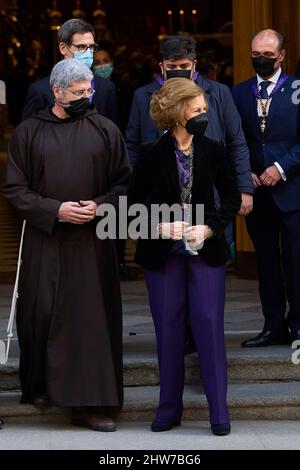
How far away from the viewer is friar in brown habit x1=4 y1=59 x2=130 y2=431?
708 cm

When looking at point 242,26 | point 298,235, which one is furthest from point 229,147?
point 242,26

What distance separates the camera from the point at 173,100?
22.4ft

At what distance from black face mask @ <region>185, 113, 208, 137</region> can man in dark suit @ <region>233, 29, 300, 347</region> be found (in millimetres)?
1052

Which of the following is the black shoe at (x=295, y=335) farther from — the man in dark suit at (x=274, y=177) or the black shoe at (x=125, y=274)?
the black shoe at (x=125, y=274)

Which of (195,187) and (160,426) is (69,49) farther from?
(160,426)

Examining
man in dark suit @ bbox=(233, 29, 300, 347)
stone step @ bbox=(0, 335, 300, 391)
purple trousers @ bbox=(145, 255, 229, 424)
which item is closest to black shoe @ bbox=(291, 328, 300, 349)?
man in dark suit @ bbox=(233, 29, 300, 347)

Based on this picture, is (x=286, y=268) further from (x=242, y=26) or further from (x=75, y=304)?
(x=242, y=26)

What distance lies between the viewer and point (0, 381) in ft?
25.0

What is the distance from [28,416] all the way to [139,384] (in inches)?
27.9

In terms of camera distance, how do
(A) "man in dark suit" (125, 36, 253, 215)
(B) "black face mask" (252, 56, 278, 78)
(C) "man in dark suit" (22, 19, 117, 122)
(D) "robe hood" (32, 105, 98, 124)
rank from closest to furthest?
(D) "robe hood" (32, 105, 98, 124)
(A) "man in dark suit" (125, 36, 253, 215)
(C) "man in dark suit" (22, 19, 117, 122)
(B) "black face mask" (252, 56, 278, 78)

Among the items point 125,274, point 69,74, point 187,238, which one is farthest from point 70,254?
point 125,274

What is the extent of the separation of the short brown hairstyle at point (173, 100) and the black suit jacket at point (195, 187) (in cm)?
15

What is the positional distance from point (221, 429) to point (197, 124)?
5.08 ft

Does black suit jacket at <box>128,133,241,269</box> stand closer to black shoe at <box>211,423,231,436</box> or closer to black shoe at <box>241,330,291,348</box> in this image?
black shoe at <box>211,423,231,436</box>
